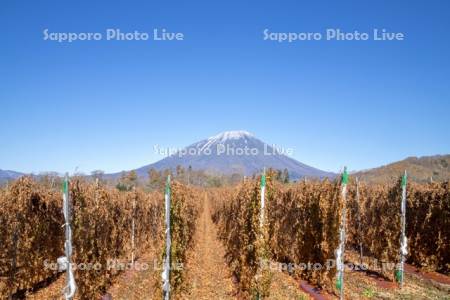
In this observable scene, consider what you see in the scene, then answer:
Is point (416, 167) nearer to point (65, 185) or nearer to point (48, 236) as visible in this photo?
point (48, 236)

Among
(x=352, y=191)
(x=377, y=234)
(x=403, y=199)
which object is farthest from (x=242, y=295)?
(x=352, y=191)

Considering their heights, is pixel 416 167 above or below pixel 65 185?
above

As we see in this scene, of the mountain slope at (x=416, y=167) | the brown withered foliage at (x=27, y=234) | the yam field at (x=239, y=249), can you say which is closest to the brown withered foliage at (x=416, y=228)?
the yam field at (x=239, y=249)

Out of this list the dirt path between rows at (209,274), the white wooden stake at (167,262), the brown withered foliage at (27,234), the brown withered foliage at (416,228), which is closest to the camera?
the white wooden stake at (167,262)

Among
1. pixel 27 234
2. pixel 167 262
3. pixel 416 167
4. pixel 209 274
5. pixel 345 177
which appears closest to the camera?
pixel 167 262

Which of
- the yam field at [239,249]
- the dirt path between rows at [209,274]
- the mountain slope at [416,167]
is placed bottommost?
the dirt path between rows at [209,274]

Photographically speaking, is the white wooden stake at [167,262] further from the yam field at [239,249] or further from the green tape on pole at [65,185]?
the green tape on pole at [65,185]

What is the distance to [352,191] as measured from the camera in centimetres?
2298

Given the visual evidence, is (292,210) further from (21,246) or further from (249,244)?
(21,246)

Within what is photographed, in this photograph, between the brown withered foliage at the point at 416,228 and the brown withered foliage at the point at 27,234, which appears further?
the brown withered foliage at the point at 416,228

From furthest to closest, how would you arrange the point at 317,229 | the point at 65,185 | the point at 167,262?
1. the point at 317,229
2. the point at 167,262
3. the point at 65,185

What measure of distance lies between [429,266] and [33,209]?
16575 mm

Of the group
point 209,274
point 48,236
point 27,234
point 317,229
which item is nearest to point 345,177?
point 317,229

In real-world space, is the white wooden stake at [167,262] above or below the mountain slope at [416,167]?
below
